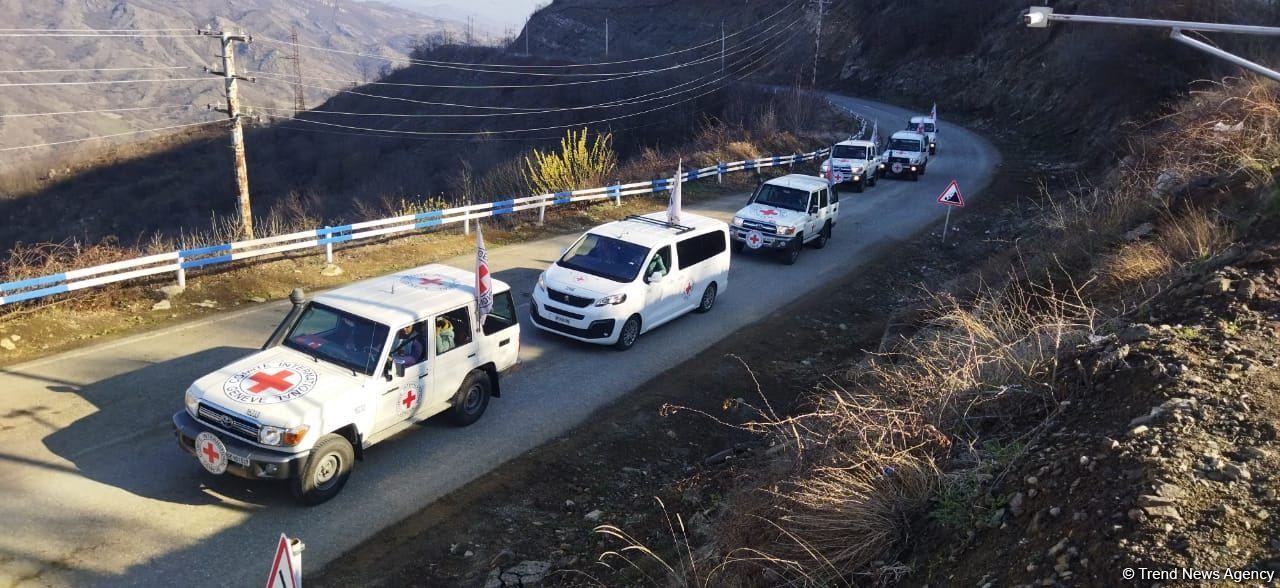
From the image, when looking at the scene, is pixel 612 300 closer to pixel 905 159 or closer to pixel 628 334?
pixel 628 334

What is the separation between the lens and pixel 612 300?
12156 millimetres

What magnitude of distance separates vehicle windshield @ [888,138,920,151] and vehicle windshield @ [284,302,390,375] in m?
27.4

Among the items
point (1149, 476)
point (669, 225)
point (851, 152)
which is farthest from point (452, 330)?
point (851, 152)

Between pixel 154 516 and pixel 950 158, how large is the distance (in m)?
37.4

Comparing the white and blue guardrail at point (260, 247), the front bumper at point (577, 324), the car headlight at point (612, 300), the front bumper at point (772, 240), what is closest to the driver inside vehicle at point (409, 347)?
the front bumper at point (577, 324)

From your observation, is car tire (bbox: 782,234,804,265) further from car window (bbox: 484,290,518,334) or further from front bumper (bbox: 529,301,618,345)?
car window (bbox: 484,290,518,334)

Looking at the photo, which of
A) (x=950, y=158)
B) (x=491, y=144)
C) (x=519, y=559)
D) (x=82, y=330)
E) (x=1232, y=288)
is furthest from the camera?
(x=491, y=144)

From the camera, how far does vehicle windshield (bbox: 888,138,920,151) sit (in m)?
31.5

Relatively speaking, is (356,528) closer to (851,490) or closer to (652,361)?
(851,490)

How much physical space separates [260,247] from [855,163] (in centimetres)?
2058

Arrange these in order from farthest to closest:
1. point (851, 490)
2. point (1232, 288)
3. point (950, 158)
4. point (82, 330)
Answer: point (950, 158), point (82, 330), point (1232, 288), point (851, 490)

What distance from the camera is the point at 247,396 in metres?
7.46

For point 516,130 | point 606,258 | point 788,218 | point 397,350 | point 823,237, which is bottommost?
point 516,130

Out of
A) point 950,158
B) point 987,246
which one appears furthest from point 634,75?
point 987,246
